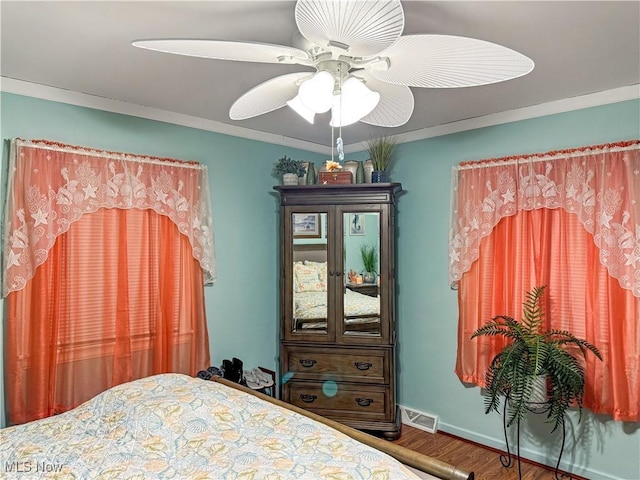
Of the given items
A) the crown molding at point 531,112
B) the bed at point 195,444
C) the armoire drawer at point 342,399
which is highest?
the crown molding at point 531,112

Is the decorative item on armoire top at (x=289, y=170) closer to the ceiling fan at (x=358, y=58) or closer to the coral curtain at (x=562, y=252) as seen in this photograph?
the coral curtain at (x=562, y=252)

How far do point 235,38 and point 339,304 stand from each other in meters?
2.10

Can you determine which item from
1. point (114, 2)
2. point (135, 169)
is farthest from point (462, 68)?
point (135, 169)

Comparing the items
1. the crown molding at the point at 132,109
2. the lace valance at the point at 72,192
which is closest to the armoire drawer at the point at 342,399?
the lace valance at the point at 72,192

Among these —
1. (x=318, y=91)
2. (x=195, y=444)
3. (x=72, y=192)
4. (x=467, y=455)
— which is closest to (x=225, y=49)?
(x=318, y=91)

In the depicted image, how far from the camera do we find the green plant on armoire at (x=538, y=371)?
2.60 meters

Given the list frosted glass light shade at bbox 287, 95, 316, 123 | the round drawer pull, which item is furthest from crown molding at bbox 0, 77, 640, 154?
the round drawer pull

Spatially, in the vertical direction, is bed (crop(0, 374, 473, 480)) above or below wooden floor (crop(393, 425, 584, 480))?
above

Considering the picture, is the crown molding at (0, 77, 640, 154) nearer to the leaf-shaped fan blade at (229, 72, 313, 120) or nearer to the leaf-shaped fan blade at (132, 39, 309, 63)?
the leaf-shaped fan blade at (229, 72, 313, 120)

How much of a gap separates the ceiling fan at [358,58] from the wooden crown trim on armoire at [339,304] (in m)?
1.46

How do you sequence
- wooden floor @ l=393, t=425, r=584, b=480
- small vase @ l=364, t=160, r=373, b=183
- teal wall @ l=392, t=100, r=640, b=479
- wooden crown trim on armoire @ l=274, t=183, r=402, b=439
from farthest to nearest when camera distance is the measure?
small vase @ l=364, t=160, r=373, b=183 → wooden crown trim on armoire @ l=274, t=183, r=402, b=439 → wooden floor @ l=393, t=425, r=584, b=480 → teal wall @ l=392, t=100, r=640, b=479

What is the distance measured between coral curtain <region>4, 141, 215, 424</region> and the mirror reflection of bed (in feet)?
2.28

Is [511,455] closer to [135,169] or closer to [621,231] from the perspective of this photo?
[621,231]

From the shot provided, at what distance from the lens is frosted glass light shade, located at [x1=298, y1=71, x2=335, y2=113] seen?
5.52ft
